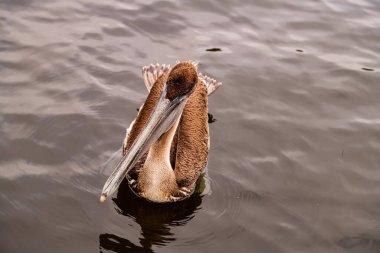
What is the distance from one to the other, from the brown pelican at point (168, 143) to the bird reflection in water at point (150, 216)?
0.24 feet

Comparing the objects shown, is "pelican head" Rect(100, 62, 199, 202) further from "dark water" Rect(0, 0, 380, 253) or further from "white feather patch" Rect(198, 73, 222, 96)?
"white feather patch" Rect(198, 73, 222, 96)

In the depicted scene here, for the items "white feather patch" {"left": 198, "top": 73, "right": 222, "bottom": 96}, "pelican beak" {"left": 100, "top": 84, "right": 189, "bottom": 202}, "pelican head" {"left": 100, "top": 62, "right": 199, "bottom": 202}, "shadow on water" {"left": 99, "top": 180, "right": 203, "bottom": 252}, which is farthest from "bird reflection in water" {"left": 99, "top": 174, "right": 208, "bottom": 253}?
"white feather patch" {"left": 198, "top": 73, "right": 222, "bottom": 96}

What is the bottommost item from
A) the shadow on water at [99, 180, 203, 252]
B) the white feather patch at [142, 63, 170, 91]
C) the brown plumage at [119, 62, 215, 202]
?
the shadow on water at [99, 180, 203, 252]

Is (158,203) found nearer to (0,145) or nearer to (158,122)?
(158,122)

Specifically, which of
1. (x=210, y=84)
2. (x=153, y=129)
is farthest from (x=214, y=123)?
(x=153, y=129)

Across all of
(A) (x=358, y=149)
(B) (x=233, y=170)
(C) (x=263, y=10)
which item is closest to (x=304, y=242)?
(B) (x=233, y=170)

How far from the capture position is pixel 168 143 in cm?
489

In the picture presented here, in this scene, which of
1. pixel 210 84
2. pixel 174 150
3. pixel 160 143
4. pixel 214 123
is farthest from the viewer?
pixel 210 84

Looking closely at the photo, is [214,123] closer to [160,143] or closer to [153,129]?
[160,143]

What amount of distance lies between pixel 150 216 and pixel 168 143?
0.66 metres

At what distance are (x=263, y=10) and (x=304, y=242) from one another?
447 cm

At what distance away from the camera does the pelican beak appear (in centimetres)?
432

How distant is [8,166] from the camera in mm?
4879

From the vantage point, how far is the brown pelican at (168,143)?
14.8 feet
